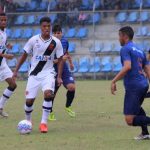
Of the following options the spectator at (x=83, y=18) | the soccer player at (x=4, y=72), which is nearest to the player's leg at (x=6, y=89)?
the soccer player at (x=4, y=72)

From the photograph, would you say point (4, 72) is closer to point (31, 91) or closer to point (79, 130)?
point (31, 91)

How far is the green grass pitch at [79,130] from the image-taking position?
30.2ft

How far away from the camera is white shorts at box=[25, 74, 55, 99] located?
1098 cm

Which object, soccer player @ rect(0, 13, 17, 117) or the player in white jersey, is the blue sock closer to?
the player in white jersey

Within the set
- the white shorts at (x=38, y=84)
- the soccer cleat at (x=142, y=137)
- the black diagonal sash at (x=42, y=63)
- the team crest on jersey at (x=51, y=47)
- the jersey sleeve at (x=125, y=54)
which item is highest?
the jersey sleeve at (x=125, y=54)

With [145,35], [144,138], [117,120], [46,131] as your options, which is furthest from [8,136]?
[145,35]

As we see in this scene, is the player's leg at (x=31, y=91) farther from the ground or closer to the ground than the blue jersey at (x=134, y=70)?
closer to the ground

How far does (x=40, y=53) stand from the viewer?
11.2m

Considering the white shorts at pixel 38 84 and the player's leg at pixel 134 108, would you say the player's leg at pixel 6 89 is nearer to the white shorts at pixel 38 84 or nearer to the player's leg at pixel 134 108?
the white shorts at pixel 38 84

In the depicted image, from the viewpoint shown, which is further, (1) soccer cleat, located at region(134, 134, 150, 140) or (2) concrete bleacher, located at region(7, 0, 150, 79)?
(2) concrete bleacher, located at region(7, 0, 150, 79)

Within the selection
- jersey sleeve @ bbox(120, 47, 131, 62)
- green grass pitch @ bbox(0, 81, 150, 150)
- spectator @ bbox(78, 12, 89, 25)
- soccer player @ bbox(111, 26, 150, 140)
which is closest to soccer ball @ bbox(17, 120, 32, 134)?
green grass pitch @ bbox(0, 81, 150, 150)

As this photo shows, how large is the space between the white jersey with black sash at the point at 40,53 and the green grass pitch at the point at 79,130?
3.66 feet

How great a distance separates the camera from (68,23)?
103ft

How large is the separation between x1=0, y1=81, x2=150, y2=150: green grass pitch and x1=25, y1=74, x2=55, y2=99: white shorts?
694mm
